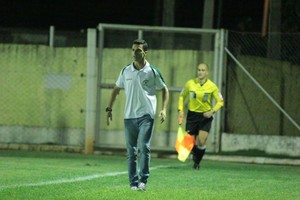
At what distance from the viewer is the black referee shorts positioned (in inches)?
670

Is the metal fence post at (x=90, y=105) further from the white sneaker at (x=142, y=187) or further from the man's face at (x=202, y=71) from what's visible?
the white sneaker at (x=142, y=187)

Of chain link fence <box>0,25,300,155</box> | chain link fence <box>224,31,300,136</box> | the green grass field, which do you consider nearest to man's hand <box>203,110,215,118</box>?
the green grass field

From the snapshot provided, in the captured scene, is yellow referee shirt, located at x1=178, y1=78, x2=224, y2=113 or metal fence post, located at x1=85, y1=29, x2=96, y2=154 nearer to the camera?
yellow referee shirt, located at x1=178, y1=78, x2=224, y2=113

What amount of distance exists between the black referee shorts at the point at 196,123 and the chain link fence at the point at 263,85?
9.77ft

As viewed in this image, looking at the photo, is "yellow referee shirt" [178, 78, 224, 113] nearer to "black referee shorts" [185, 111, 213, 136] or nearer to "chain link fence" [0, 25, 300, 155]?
"black referee shorts" [185, 111, 213, 136]

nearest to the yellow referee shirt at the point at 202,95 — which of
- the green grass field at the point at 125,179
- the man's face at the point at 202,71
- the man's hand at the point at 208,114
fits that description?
the man's hand at the point at 208,114

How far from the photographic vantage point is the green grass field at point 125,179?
455 inches

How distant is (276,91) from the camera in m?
19.9

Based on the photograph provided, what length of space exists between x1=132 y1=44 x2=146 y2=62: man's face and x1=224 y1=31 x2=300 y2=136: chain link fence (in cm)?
820

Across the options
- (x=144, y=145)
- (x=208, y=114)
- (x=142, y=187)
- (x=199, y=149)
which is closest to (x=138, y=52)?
(x=144, y=145)

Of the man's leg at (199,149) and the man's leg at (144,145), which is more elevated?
the man's leg at (144,145)

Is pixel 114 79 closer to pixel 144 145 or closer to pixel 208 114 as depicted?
pixel 208 114

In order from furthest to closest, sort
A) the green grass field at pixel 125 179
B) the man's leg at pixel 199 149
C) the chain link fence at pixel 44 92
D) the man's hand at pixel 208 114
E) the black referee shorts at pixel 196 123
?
1. the chain link fence at pixel 44 92
2. the black referee shorts at pixel 196 123
3. the man's hand at pixel 208 114
4. the man's leg at pixel 199 149
5. the green grass field at pixel 125 179

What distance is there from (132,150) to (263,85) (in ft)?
27.6
